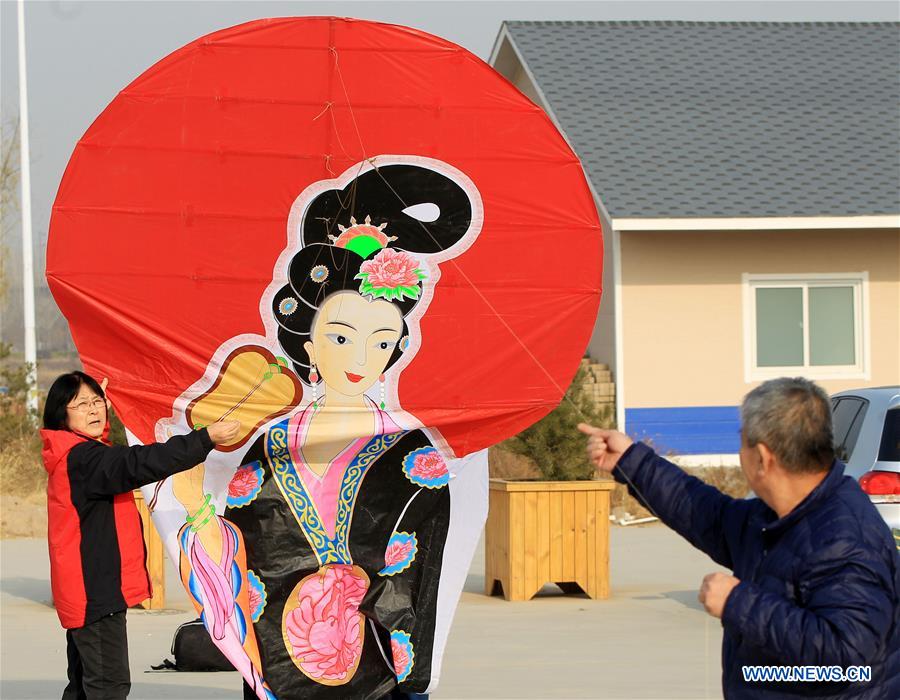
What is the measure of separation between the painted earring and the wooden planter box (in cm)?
440

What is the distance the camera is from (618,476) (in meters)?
3.54

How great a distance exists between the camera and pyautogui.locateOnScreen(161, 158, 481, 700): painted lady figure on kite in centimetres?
543

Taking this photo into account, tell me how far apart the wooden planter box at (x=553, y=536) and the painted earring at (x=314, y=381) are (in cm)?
440

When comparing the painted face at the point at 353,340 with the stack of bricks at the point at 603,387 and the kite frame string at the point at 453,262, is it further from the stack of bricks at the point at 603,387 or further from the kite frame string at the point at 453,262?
the stack of bricks at the point at 603,387

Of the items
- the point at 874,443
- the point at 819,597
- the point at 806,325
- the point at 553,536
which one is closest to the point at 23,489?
the point at 553,536

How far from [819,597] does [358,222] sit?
3221 mm

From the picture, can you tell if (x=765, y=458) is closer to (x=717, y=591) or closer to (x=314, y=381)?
(x=717, y=591)

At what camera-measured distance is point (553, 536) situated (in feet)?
32.4

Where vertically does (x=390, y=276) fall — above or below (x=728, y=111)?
below

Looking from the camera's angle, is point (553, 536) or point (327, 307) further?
point (553, 536)

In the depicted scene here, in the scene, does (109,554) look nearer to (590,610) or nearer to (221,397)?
(221,397)

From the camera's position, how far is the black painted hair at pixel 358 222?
5668mm

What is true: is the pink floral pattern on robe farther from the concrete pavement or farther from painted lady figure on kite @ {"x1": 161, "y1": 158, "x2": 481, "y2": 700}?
the concrete pavement

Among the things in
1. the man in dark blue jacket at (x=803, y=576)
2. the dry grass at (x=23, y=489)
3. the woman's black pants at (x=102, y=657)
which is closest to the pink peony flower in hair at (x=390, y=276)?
the woman's black pants at (x=102, y=657)
